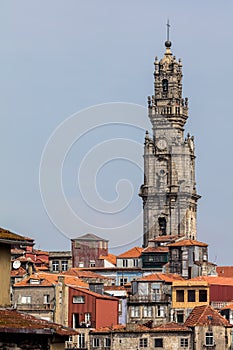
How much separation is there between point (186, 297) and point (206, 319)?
1368 centimetres

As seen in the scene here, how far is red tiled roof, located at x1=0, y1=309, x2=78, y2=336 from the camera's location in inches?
1320

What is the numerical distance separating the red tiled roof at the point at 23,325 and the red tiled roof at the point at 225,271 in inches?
5159

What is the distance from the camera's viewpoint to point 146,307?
401ft

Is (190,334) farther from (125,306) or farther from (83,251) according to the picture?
(83,251)

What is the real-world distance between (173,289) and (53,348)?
89916mm

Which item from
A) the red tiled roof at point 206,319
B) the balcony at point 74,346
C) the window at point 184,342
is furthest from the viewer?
the balcony at point 74,346

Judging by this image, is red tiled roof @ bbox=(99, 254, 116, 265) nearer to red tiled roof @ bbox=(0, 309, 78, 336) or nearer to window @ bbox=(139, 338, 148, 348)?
window @ bbox=(139, 338, 148, 348)

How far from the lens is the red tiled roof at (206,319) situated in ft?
362

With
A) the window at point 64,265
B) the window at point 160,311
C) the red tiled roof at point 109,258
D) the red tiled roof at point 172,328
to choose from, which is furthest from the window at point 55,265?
the red tiled roof at point 172,328

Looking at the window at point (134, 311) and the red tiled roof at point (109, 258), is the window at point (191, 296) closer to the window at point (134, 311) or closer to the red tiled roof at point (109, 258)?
the window at point (134, 311)

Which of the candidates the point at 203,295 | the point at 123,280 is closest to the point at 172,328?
the point at 203,295

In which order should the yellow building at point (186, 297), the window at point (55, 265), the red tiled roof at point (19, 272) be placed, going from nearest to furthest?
the yellow building at point (186, 297), the red tiled roof at point (19, 272), the window at point (55, 265)

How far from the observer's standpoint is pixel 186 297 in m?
124

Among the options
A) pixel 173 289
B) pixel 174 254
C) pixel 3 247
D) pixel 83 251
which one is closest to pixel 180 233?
pixel 83 251
